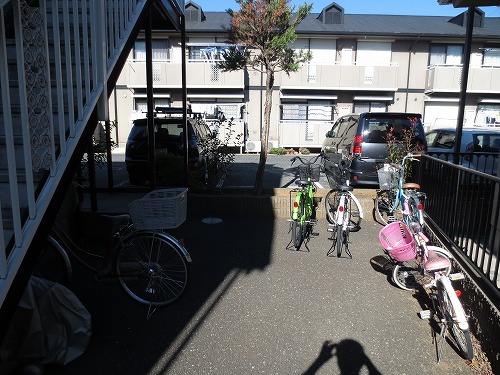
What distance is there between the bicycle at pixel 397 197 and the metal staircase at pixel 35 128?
328cm

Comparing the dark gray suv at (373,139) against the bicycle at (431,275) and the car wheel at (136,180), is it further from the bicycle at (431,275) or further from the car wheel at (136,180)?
the car wheel at (136,180)

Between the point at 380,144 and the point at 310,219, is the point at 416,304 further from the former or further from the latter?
the point at 380,144

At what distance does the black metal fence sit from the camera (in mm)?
2830

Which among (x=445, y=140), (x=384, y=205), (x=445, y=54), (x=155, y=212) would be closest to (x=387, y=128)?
(x=384, y=205)

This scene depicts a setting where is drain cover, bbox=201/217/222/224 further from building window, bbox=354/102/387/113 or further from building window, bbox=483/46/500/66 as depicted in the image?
building window, bbox=483/46/500/66

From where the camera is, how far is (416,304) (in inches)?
135

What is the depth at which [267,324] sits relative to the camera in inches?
120

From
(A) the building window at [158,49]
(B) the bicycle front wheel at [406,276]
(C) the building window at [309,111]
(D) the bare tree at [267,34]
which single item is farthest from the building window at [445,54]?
(B) the bicycle front wheel at [406,276]

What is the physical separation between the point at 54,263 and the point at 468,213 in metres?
3.74

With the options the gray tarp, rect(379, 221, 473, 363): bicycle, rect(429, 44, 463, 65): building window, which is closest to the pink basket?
rect(379, 221, 473, 363): bicycle

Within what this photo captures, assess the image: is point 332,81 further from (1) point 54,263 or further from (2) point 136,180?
(1) point 54,263

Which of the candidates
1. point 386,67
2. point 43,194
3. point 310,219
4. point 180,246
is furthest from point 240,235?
point 386,67

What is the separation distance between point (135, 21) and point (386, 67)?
16.4 meters

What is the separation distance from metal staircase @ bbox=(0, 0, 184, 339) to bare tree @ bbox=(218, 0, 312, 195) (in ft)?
11.6
